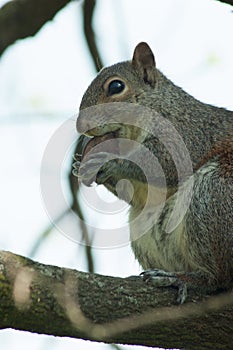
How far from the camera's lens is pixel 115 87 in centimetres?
388

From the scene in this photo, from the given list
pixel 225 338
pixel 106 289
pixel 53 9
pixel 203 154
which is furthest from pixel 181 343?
→ pixel 53 9

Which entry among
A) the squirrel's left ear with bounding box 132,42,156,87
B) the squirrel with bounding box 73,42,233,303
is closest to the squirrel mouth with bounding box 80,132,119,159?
the squirrel with bounding box 73,42,233,303

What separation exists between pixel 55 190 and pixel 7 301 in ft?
6.11

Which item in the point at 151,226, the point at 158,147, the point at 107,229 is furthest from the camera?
the point at 107,229

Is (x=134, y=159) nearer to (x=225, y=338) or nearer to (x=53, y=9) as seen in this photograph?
(x=53, y=9)

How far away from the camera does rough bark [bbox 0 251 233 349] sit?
2328 millimetres

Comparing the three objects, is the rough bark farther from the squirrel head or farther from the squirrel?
the squirrel head

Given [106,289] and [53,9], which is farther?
[53,9]

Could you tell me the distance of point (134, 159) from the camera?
3.70 m

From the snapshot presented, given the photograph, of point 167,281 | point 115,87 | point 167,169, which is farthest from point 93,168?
point 167,281

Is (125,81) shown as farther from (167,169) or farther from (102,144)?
(167,169)

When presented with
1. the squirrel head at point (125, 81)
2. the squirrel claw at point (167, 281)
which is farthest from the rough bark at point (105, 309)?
the squirrel head at point (125, 81)

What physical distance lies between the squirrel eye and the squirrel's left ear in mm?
160

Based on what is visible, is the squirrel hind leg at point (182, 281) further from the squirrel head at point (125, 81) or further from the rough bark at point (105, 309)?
the squirrel head at point (125, 81)
